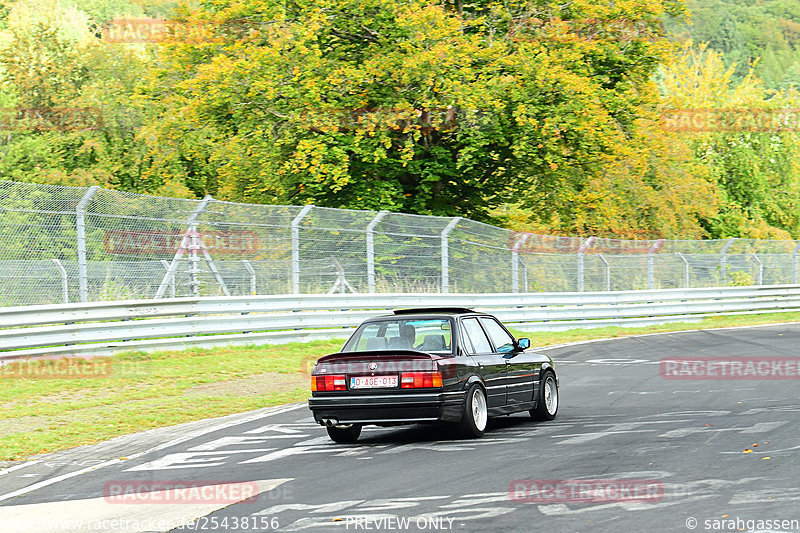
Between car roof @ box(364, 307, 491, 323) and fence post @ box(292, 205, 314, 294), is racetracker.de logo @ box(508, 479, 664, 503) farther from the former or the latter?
fence post @ box(292, 205, 314, 294)

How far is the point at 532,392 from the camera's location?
36.8 ft

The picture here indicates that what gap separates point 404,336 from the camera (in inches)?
418

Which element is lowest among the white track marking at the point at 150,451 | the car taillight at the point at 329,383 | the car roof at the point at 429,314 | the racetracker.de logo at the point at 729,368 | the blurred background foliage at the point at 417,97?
the white track marking at the point at 150,451

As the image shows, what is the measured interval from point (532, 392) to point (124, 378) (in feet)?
22.6

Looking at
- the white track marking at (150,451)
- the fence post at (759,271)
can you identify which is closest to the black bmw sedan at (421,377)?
the white track marking at (150,451)

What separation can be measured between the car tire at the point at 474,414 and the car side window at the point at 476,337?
51 centimetres

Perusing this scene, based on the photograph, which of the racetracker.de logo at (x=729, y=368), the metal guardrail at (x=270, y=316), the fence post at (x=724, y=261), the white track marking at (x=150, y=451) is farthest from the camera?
the fence post at (x=724, y=261)

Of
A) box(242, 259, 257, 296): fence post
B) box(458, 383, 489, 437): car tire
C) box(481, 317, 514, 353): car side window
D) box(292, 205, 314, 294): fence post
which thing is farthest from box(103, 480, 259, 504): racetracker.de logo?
box(292, 205, 314, 294): fence post

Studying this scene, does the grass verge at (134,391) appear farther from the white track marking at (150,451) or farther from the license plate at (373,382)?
the license plate at (373,382)

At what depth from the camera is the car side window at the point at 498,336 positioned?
11250 mm

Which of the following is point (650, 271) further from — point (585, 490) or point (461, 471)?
point (585, 490)

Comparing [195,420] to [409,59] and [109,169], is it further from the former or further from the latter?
[109,169]

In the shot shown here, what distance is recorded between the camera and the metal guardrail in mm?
15711

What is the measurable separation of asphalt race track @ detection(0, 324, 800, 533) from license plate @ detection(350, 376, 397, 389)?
598mm
